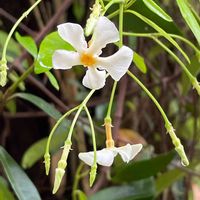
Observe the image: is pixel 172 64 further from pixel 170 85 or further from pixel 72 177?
pixel 72 177

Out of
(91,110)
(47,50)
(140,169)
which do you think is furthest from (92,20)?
(91,110)

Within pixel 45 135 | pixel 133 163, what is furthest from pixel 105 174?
pixel 45 135

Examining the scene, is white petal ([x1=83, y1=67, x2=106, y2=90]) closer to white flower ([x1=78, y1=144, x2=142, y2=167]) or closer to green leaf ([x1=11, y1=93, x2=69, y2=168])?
white flower ([x1=78, y1=144, x2=142, y2=167])

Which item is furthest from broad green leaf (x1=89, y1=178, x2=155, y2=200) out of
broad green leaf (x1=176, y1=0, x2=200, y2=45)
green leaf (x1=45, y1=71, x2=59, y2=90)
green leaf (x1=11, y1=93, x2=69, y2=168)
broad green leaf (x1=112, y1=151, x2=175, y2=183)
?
broad green leaf (x1=176, y1=0, x2=200, y2=45)

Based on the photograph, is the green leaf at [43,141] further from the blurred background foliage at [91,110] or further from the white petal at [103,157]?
the white petal at [103,157]

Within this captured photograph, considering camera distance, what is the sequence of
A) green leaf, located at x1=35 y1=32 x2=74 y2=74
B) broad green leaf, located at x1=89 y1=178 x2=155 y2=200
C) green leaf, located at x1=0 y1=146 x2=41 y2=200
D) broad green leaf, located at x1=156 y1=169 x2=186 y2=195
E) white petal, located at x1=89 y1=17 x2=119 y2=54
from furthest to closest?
broad green leaf, located at x1=156 y1=169 x2=186 y2=195, broad green leaf, located at x1=89 y1=178 x2=155 y2=200, green leaf, located at x1=0 y1=146 x2=41 y2=200, green leaf, located at x1=35 y1=32 x2=74 y2=74, white petal, located at x1=89 y1=17 x2=119 y2=54

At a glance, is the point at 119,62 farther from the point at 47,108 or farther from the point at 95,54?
the point at 47,108
